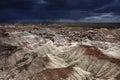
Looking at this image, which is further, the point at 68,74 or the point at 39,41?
the point at 39,41

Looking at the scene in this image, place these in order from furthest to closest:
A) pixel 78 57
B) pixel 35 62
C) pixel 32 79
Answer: pixel 78 57 < pixel 35 62 < pixel 32 79

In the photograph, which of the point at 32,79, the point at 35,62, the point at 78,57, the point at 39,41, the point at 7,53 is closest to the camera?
the point at 32,79

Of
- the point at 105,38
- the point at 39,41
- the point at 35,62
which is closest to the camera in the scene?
the point at 35,62

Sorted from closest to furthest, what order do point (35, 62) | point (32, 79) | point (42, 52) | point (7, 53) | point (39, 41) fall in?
point (32, 79), point (35, 62), point (7, 53), point (42, 52), point (39, 41)

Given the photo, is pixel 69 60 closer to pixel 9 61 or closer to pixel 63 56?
pixel 63 56

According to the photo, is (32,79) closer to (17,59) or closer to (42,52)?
(17,59)

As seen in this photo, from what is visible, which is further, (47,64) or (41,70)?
(47,64)

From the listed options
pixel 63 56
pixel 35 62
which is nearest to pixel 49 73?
pixel 35 62

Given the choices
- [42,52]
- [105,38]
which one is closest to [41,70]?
[42,52]
